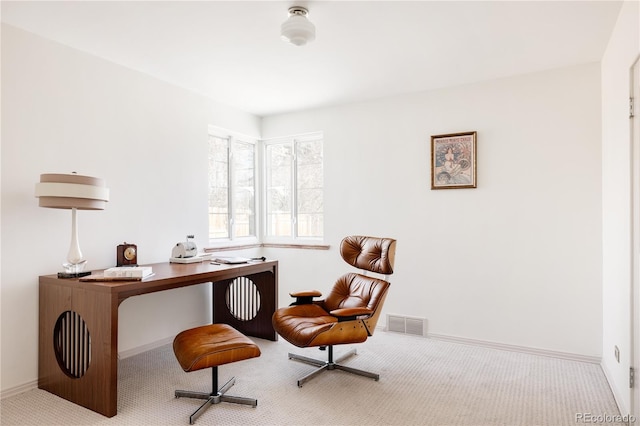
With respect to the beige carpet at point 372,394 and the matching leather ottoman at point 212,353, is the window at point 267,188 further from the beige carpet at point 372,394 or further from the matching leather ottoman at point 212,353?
the matching leather ottoman at point 212,353

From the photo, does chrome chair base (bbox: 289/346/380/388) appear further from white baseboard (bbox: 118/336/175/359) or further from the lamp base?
the lamp base

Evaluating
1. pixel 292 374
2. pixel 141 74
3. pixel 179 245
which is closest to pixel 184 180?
pixel 179 245

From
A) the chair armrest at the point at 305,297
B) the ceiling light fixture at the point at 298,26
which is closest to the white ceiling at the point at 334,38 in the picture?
the ceiling light fixture at the point at 298,26

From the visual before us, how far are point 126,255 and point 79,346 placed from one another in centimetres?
82

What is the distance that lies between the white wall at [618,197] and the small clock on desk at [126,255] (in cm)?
345

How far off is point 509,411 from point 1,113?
12.3ft

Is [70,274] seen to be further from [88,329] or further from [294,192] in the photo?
[294,192]

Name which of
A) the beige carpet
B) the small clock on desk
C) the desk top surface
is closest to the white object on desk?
the desk top surface

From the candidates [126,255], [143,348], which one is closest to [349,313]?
[126,255]

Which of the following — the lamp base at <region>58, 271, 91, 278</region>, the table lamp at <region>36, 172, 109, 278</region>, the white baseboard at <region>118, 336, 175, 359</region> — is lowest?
the white baseboard at <region>118, 336, 175, 359</region>

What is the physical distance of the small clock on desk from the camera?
321 cm

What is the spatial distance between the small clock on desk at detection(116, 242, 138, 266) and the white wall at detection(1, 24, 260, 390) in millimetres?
91

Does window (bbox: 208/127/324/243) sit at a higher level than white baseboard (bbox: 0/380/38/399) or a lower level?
higher

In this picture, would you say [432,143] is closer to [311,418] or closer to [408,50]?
[408,50]
